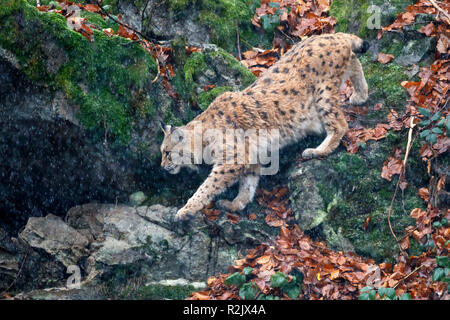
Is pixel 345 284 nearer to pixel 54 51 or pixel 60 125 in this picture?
pixel 60 125

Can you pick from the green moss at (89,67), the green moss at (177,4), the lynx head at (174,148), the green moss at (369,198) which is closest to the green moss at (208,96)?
the lynx head at (174,148)

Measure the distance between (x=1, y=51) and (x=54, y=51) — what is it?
549 mm

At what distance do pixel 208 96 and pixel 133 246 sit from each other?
2.24 meters

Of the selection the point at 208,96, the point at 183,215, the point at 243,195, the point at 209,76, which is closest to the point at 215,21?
the point at 209,76

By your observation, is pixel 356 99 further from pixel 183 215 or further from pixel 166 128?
pixel 183 215

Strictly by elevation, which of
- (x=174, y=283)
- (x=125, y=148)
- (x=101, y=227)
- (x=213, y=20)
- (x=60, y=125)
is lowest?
(x=174, y=283)

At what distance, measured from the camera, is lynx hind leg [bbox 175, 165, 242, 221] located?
6074mm

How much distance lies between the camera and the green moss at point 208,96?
7001 millimetres

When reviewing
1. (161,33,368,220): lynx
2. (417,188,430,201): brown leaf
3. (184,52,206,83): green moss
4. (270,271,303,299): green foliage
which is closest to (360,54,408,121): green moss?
(161,33,368,220): lynx

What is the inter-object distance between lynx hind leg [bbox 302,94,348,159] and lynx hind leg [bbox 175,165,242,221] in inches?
35.7

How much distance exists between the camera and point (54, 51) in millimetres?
6098

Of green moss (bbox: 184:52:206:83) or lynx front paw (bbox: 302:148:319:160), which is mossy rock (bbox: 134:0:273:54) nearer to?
green moss (bbox: 184:52:206:83)

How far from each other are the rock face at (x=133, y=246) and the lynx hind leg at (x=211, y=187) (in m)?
0.14
